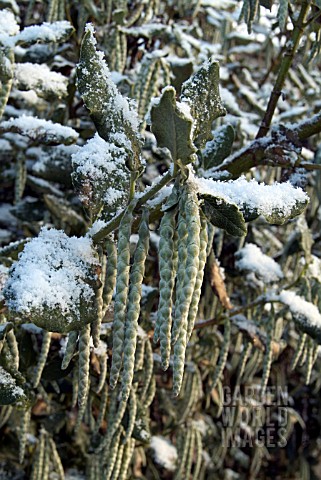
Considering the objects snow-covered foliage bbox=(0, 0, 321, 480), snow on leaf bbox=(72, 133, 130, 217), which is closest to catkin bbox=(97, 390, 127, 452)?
snow-covered foliage bbox=(0, 0, 321, 480)

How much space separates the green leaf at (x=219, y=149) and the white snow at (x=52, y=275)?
43 cm

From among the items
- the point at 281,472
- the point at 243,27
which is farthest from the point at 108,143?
the point at 281,472

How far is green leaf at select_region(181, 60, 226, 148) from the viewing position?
63cm

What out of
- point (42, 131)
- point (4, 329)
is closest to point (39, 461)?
point (4, 329)

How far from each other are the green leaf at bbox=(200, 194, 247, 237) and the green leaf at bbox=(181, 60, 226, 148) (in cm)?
8

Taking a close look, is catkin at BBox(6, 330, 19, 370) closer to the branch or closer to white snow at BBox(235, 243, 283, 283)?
the branch

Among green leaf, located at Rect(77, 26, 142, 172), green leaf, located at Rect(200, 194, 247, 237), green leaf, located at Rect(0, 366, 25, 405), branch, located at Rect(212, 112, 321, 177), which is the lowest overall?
green leaf, located at Rect(0, 366, 25, 405)

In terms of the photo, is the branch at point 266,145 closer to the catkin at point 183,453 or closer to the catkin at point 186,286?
the catkin at point 186,286

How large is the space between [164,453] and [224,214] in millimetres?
1391

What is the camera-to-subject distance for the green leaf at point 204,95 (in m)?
0.63

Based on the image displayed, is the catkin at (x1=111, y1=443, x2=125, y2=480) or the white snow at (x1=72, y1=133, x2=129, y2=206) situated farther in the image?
the catkin at (x1=111, y1=443, x2=125, y2=480)

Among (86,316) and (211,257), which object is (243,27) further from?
(86,316)

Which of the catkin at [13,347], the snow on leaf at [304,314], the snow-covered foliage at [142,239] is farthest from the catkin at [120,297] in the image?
the snow on leaf at [304,314]

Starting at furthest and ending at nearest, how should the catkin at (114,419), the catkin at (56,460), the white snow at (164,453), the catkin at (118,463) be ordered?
the white snow at (164,453), the catkin at (56,460), the catkin at (118,463), the catkin at (114,419)
